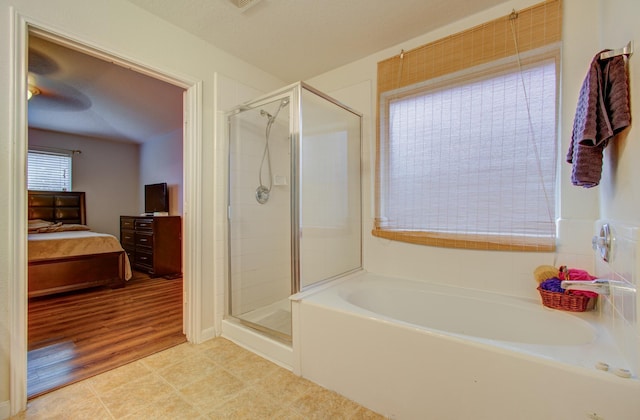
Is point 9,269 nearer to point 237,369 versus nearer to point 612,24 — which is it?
point 237,369

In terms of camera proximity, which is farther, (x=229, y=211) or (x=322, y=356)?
(x=229, y=211)

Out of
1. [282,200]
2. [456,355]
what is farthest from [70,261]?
[456,355]

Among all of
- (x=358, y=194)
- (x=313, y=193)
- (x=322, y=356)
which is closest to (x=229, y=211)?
(x=313, y=193)

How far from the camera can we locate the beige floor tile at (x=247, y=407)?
1.38 metres

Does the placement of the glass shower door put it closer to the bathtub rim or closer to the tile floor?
the tile floor

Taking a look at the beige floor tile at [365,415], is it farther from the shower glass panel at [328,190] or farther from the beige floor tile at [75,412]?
the beige floor tile at [75,412]

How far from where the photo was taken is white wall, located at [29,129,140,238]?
5.07 meters

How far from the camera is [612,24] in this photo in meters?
1.35

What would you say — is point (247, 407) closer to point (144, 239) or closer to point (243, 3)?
point (243, 3)

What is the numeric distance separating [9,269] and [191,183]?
107cm

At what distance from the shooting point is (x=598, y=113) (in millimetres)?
1153

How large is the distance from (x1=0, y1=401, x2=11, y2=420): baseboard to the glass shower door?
4.10ft

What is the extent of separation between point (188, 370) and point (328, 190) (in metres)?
1.59

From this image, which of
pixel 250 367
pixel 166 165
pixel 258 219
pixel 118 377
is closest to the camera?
pixel 118 377
